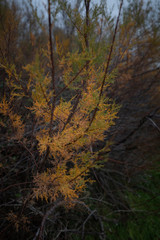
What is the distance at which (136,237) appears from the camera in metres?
1.87

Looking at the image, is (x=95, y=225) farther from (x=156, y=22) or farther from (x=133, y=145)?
(x=156, y=22)

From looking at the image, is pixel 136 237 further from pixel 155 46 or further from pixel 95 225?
pixel 155 46

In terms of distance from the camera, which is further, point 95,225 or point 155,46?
point 155,46

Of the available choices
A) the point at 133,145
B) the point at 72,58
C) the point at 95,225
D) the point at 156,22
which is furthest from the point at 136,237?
the point at 156,22

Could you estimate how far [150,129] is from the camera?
276cm

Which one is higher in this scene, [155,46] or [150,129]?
[155,46]

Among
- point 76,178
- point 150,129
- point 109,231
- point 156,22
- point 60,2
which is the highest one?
point 156,22

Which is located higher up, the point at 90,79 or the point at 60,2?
the point at 60,2

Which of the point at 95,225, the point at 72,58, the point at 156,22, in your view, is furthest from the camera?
the point at 156,22

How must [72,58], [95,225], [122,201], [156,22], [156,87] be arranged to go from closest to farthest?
[72,58] < [95,225] < [122,201] < [156,22] < [156,87]

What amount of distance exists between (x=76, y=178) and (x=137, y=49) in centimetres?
260

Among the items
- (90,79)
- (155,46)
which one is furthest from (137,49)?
(90,79)

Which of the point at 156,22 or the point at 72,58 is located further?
the point at 156,22

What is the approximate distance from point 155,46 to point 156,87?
78 centimetres
